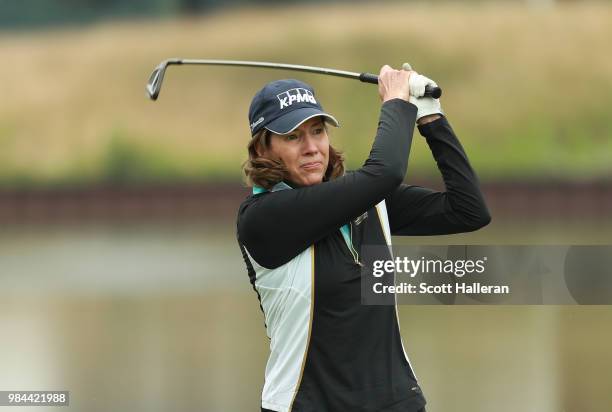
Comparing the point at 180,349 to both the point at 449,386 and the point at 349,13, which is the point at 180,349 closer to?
the point at 449,386

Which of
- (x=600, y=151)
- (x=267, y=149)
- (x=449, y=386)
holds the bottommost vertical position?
(x=449, y=386)

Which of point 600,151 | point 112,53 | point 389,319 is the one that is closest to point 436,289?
point 389,319

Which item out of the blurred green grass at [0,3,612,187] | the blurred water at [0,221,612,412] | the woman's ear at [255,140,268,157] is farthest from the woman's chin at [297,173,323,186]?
the blurred green grass at [0,3,612,187]

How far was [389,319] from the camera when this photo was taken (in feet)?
8.38

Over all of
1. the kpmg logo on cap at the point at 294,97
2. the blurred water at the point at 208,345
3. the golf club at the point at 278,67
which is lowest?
the blurred water at the point at 208,345

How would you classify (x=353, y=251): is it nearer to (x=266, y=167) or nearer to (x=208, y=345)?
(x=266, y=167)

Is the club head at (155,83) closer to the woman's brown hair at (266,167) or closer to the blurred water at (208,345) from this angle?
the woman's brown hair at (266,167)

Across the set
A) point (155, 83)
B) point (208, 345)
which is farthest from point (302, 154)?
point (208, 345)

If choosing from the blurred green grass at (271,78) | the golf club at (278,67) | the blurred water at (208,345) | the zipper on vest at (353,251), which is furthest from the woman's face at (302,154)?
the blurred green grass at (271,78)

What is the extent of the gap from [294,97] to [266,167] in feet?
0.59

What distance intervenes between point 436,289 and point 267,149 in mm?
809

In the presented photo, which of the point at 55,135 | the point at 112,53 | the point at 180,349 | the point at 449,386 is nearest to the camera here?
the point at 449,386

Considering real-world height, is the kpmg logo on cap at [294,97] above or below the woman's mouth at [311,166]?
above

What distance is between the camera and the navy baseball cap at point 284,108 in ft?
8.60
